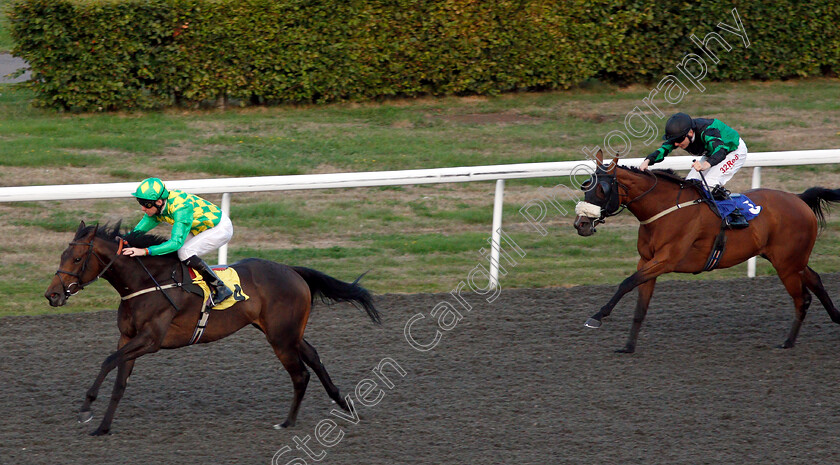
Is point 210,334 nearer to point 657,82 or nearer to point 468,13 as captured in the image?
point 468,13

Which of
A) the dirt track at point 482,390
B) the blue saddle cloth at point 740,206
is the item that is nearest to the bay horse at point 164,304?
the dirt track at point 482,390

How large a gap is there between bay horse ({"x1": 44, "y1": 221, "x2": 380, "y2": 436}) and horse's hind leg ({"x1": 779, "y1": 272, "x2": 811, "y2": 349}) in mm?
2961

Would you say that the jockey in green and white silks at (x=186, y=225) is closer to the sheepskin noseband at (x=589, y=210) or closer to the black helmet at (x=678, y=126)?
the sheepskin noseband at (x=589, y=210)

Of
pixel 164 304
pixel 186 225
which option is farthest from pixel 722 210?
pixel 164 304

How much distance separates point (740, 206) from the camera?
5938mm

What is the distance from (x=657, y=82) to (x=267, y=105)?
206 inches

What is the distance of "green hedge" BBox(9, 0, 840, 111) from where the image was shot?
10.2 meters

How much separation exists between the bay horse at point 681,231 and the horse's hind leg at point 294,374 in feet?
5.95

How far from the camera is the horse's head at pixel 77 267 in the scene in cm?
429

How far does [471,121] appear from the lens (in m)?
11.3

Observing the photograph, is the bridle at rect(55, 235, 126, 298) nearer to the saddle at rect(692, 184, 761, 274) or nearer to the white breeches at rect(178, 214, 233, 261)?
the white breeches at rect(178, 214, 233, 261)

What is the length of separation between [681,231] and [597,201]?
617mm

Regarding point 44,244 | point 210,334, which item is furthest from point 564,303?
point 44,244

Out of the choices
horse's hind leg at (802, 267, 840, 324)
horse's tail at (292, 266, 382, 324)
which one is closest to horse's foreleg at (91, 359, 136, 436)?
horse's tail at (292, 266, 382, 324)
